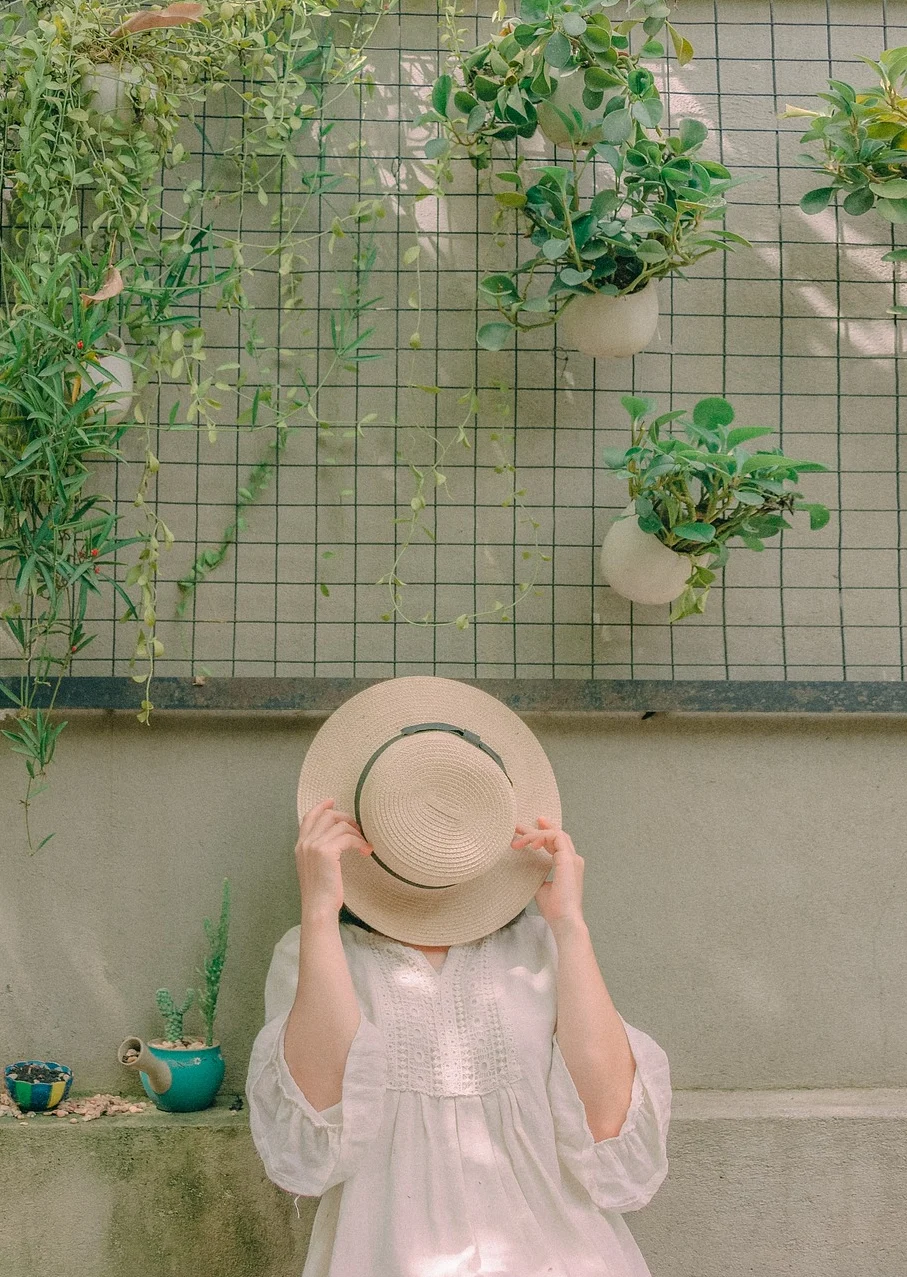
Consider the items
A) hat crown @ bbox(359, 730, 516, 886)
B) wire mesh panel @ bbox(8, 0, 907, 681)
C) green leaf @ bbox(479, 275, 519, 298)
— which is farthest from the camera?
wire mesh panel @ bbox(8, 0, 907, 681)

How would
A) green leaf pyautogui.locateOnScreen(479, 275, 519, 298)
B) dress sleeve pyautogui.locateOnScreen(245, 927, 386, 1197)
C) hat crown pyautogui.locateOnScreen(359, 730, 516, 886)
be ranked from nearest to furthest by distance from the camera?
dress sleeve pyautogui.locateOnScreen(245, 927, 386, 1197)
hat crown pyautogui.locateOnScreen(359, 730, 516, 886)
green leaf pyautogui.locateOnScreen(479, 275, 519, 298)

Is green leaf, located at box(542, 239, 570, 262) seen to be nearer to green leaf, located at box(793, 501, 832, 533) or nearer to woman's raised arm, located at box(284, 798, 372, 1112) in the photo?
green leaf, located at box(793, 501, 832, 533)

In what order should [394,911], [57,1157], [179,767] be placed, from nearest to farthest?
[394,911] → [57,1157] → [179,767]

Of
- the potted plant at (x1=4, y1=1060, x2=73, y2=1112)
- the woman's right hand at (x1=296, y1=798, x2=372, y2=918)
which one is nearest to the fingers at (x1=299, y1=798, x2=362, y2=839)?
the woman's right hand at (x1=296, y1=798, x2=372, y2=918)

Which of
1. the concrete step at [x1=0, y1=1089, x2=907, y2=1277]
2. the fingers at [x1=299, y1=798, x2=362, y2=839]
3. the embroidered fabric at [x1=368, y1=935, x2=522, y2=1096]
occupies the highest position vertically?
the fingers at [x1=299, y1=798, x2=362, y2=839]

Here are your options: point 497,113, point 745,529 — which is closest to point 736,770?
point 745,529

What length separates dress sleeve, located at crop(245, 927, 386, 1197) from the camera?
1729mm

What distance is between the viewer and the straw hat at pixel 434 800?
1.85 metres

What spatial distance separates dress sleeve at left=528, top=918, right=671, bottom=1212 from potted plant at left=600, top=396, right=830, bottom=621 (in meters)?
0.87

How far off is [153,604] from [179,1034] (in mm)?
830

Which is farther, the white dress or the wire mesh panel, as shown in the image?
the wire mesh panel

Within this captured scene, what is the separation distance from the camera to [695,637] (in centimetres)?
235

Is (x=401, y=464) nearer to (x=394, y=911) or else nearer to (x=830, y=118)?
(x=394, y=911)

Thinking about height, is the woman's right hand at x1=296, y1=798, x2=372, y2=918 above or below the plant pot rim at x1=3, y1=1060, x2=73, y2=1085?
above
